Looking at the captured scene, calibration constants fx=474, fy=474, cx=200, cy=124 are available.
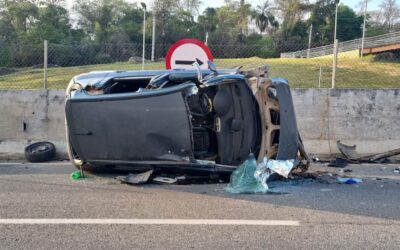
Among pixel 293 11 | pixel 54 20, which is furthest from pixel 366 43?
pixel 54 20

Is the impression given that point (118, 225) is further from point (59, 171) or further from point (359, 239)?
point (59, 171)

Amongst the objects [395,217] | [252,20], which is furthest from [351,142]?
[252,20]

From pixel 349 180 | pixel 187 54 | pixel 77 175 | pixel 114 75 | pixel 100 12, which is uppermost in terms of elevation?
pixel 100 12

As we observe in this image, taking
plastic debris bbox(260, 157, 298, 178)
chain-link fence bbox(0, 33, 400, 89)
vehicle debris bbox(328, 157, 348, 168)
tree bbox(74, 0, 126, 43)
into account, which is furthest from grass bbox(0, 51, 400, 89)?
tree bbox(74, 0, 126, 43)

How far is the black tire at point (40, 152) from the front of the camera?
25.2 feet

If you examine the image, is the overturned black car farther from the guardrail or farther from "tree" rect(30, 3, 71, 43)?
"tree" rect(30, 3, 71, 43)

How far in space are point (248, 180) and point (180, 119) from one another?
111 centimetres

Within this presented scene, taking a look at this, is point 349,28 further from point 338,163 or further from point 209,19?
point 338,163

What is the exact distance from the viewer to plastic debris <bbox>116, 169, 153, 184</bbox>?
582cm

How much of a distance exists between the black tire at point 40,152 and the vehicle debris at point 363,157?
4.83 metres

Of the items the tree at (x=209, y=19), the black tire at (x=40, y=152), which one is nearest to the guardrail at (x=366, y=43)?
the tree at (x=209, y=19)

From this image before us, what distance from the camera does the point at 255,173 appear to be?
5793mm

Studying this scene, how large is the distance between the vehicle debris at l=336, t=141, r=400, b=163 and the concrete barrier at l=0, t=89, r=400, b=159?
482mm

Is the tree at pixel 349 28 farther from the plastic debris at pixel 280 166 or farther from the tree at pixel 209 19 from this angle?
the plastic debris at pixel 280 166
